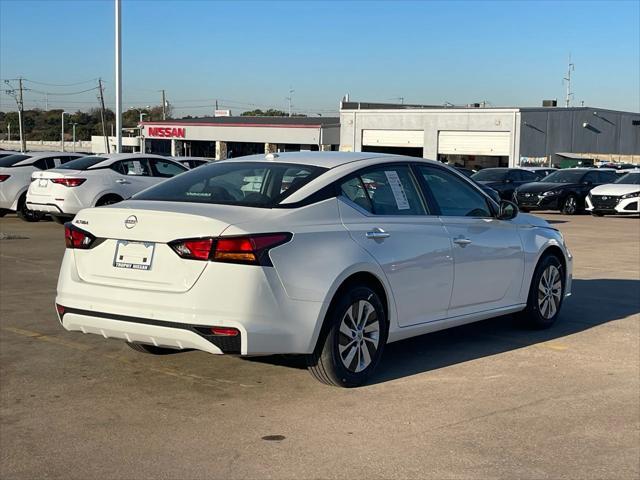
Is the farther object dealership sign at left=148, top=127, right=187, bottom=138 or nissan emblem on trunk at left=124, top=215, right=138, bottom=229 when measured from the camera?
dealership sign at left=148, top=127, right=187, bottom=138

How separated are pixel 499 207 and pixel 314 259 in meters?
2.68

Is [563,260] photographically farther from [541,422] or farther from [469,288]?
[541,422]

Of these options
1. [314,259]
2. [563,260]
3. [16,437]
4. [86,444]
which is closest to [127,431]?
[86,444]

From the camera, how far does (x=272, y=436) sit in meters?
5.20

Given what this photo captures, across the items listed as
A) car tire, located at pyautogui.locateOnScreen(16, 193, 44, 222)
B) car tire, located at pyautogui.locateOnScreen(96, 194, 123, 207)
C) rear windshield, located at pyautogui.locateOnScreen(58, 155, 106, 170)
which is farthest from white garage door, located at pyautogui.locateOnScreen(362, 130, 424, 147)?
car tire, located at pyautogui.locateOnScreen(96, 194, 123, 207)

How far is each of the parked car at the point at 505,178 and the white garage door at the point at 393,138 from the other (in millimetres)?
→ 32856

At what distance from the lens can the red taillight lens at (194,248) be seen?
5.55 m

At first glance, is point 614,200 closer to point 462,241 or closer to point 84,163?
point 84,163

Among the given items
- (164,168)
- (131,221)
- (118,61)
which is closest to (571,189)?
(164,168)

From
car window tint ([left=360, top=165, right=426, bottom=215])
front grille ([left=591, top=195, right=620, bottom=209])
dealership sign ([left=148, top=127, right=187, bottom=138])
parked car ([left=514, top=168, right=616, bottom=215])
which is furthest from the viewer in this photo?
dealership sign ([left=148, top=127, right=187, bottom=138])

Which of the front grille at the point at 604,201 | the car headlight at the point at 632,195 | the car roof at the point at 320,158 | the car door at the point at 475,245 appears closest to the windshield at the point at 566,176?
the front grille at the point at 604,201

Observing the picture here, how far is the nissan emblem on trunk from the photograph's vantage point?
584 cm

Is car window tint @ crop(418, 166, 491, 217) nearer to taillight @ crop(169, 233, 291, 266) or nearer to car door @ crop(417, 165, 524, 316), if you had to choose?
car door @ crop(417, 165, 524, 316)

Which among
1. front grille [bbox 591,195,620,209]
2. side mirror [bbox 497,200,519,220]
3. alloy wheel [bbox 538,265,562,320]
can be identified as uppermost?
side mirror [bbox 497,200,519,220]
